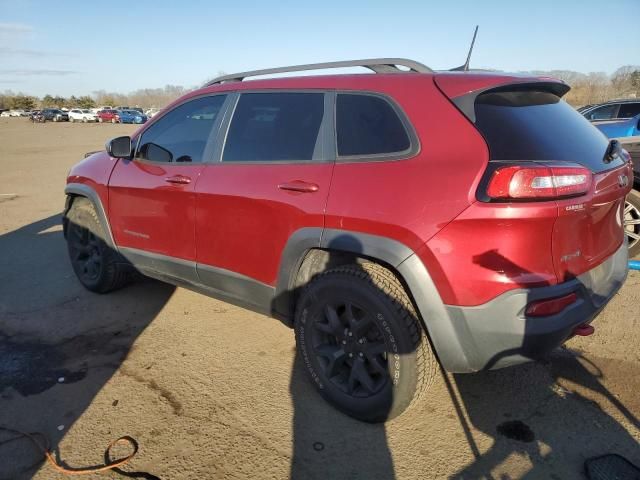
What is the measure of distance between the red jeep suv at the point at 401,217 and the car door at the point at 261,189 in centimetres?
1

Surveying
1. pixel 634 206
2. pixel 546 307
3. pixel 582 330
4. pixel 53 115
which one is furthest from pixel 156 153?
pixel 53 115

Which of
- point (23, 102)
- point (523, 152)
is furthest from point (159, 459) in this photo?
point (23, 102)

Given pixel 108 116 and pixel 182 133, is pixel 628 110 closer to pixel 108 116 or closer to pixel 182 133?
pixel 182 133

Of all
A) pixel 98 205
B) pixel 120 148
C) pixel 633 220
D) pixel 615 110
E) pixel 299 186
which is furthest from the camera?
pixel 615 110

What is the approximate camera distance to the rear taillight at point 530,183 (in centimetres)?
207

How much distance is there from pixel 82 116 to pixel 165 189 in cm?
6357

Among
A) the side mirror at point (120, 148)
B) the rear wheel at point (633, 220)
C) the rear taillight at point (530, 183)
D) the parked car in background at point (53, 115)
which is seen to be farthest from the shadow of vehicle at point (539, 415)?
the parked car in background at point (53, 115)

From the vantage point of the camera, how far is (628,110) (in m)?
10.8

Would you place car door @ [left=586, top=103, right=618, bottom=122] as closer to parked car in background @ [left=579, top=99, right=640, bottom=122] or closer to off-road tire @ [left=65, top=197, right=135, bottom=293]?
parked car in background @ [left=579, top=99, right=640, bottom=122]

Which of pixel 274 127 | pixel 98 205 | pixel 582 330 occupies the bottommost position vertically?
pixel 582 330

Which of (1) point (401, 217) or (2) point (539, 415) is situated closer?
(1) point (401, 217)

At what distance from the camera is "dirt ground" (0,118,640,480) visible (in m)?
2.37

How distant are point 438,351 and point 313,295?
756 mm

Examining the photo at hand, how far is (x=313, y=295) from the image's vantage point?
2.72m
